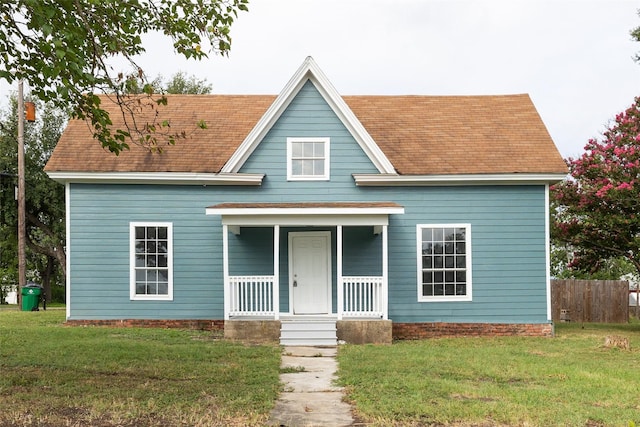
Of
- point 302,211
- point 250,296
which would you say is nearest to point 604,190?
point 302,211

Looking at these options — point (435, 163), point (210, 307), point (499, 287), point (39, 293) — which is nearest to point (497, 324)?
point (499, 287)

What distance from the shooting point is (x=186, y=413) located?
7953mm

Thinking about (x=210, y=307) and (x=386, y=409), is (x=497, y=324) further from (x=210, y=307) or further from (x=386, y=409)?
(x=386, y=409)

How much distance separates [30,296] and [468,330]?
14.3m

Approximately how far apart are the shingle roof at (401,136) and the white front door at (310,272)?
258 cm

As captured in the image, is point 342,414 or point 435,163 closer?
point 342,414

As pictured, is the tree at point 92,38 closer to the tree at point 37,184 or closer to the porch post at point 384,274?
the porch post at point 384,274

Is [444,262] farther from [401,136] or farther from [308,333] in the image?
[308,333]

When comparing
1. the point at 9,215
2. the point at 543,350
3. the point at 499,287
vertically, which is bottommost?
the point at 543,350

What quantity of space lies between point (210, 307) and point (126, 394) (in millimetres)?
8096

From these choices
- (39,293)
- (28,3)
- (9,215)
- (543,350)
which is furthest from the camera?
(9,215)

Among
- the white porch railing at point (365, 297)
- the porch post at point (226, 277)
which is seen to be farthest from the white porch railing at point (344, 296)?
the porch post at point (226, 277)

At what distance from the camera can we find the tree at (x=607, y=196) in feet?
56.7

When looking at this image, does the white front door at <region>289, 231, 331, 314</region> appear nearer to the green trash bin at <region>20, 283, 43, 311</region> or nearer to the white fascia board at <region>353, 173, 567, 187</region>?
the white fascia board at <region>353, 173, 567, 187</region>
